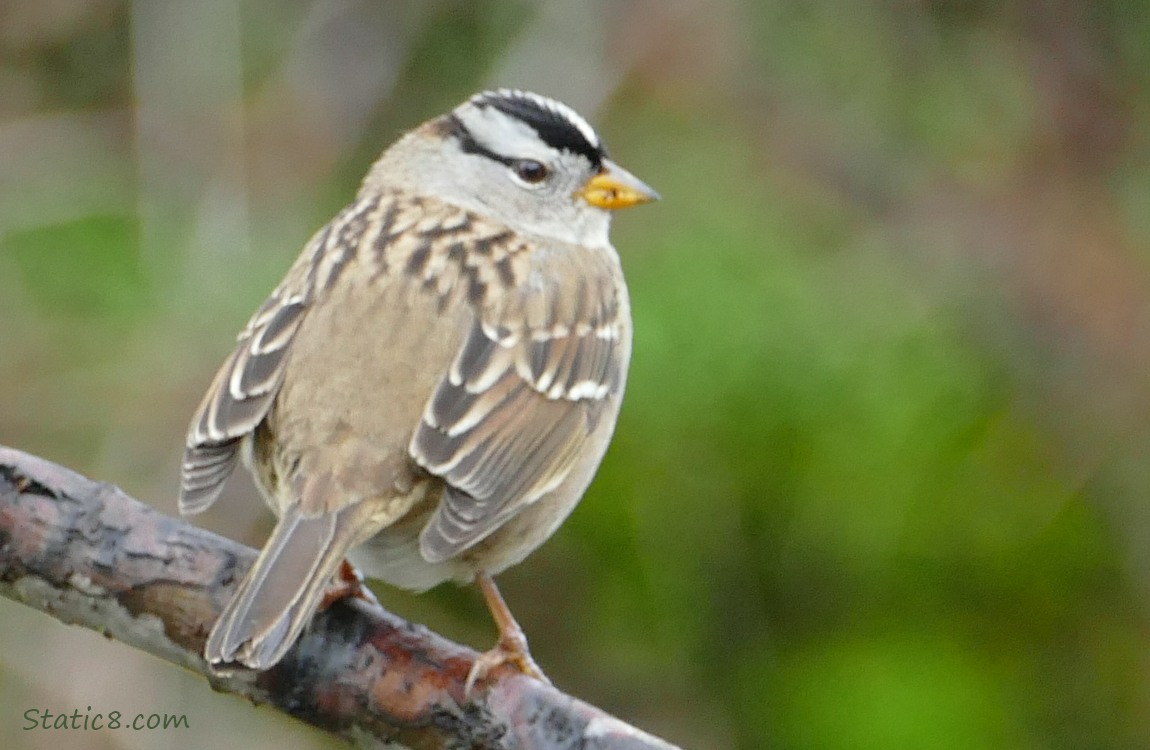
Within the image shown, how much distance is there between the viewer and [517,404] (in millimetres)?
3453

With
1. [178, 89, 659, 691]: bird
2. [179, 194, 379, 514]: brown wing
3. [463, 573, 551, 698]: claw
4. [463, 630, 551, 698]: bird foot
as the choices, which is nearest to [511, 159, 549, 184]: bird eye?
[178, 89, 659, 691]: bird

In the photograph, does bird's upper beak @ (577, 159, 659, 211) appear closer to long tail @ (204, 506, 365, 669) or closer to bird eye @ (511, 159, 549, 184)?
bird eye @ (511, 159, 549, 184)

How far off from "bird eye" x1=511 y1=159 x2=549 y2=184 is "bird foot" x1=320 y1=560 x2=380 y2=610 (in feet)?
3.83

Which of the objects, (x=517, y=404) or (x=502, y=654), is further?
(x=517, y=404)

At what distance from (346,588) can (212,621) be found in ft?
1.06

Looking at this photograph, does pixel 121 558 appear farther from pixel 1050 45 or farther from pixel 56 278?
pixel 1050 45

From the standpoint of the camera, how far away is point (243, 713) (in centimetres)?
509

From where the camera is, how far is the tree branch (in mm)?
2830

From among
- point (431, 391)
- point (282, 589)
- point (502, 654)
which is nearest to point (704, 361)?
point (431, 391)

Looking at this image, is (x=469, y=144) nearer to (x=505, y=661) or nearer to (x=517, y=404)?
(x=517, y=404)

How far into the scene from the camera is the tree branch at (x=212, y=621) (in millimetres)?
2830

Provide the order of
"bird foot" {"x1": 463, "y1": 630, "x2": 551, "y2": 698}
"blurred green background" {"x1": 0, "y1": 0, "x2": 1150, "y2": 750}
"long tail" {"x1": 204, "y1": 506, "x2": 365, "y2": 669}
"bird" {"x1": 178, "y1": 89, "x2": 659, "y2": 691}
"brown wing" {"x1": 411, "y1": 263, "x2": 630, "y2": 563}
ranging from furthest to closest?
"blurred green background" {"x1": 0, "y1": 0, "x2": 1150, "y2": 750}, "brown wing" {"x1": 411, "y1": 263, "x2": 630, "y2": 563}, "bird" {"x1": 178, "y1": 89, "x2": 659, "y2": 691}, "bird foot" {"x1": 463, "y1": 630, "x2": 551, "y2": 698}, "long tail" {"x1": 204, "y1": 506, "x2": 365, "y2": 669}

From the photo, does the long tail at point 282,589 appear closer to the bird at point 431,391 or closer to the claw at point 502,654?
the bird at point 431,391

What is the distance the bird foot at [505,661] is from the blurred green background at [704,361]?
195 cm
